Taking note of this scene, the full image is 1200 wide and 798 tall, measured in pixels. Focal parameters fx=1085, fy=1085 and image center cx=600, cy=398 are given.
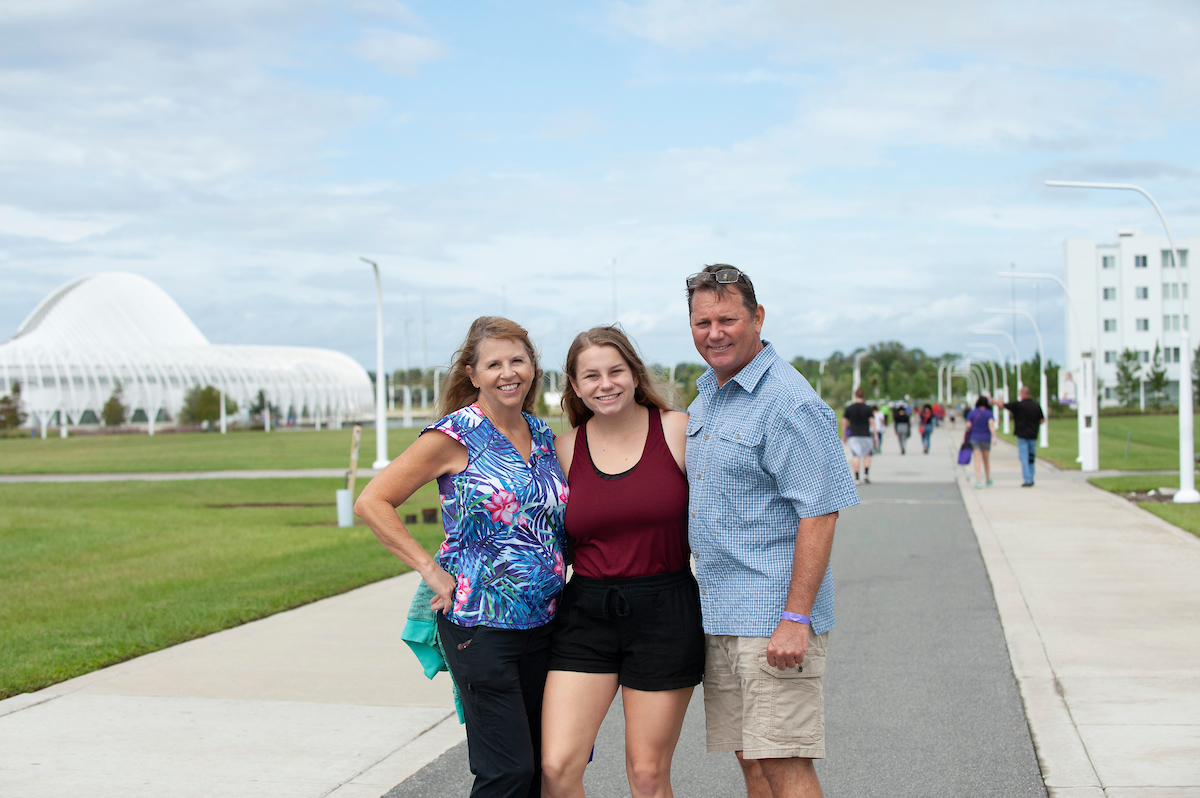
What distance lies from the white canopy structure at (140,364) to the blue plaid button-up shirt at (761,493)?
9919 cm

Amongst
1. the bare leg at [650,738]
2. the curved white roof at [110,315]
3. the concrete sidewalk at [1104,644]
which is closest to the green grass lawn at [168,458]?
the concrete sidewalk at [1104,644]

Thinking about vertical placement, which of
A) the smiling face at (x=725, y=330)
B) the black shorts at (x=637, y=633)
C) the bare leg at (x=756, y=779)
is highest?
the smiling face at (x=725, y=330)

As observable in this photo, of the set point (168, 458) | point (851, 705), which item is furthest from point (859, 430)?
point (168, 458)

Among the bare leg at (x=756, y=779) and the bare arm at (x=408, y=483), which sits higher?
the bare arm at (x=408, y=483)

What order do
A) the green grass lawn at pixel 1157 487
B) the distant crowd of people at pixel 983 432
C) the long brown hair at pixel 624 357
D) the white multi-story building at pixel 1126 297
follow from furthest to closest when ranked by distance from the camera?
the white multi-story building at pixel 1126 297 < the distant crowd of people at pixel 983 432 < the green grass lawn at pixel 1157 487 < the long brown hair at pixel 624 357

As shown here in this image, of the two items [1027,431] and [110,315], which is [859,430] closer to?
[1027,431]

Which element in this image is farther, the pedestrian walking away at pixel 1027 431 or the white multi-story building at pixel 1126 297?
the white multi-story building at pixel 1126 297

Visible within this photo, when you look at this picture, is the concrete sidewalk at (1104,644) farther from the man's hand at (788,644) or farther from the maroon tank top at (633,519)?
the maroon tank top at (633,519)

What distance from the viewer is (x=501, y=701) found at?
3.26 metres

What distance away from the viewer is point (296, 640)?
748cm

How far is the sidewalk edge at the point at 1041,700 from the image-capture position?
4.53 meters

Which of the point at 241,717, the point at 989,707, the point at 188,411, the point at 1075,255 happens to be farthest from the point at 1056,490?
the point at 188,411

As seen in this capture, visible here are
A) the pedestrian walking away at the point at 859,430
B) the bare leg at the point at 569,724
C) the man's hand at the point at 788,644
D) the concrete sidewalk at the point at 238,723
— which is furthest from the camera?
the pedestrian walking away at the point at 859,430

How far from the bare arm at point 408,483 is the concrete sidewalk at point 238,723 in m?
1.53
